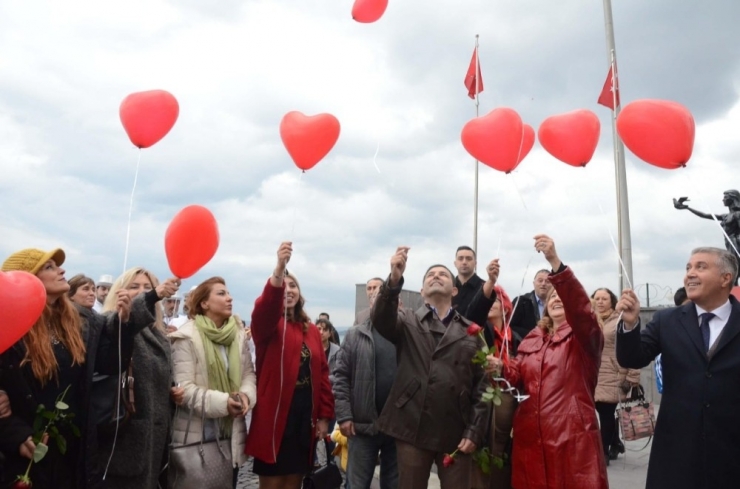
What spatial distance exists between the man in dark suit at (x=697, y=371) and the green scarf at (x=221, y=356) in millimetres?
2729

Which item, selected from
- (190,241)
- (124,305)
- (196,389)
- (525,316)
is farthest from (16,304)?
(525,316)

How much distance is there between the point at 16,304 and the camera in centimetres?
303

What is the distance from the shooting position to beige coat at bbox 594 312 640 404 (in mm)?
6160

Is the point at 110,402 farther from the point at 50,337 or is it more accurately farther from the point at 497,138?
the point at 497,138

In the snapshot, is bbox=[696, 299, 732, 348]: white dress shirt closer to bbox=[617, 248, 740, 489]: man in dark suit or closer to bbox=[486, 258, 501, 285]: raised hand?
bbox=[617, 248, 740, 489]: man in dark suit

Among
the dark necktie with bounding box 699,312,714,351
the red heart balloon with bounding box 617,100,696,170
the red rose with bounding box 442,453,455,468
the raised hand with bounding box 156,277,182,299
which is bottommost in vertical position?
the red rose with bounding box 442,453,455,468

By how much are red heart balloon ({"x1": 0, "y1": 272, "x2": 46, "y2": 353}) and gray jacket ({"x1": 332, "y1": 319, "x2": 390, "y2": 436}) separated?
2380 mm

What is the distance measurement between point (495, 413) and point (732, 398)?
4.88 ft

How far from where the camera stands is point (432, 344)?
420 cm

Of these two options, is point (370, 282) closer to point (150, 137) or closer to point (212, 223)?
point (212, 223)

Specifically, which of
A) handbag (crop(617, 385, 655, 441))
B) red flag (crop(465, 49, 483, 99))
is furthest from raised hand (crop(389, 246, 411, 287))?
red flag (crop(465, 49, 483, 99))

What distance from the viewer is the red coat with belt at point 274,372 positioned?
4285mm

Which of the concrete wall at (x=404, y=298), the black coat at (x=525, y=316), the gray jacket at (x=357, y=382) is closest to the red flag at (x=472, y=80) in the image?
the concrete wall at (x=404, y=298)

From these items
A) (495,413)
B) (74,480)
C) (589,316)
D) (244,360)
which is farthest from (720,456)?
(74,480)
